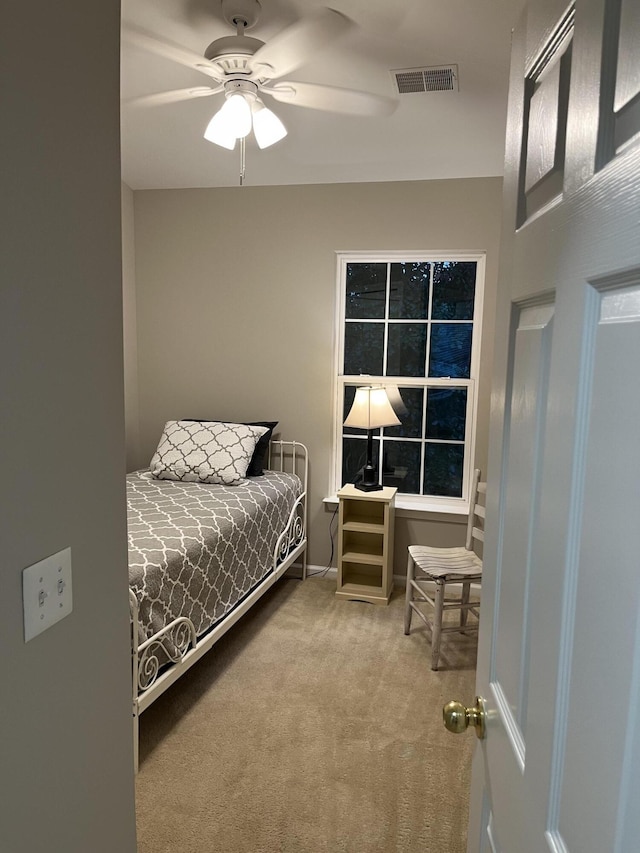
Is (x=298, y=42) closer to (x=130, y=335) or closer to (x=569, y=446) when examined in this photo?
(x=569, y=446)

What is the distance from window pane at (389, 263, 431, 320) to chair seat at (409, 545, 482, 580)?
1.53m

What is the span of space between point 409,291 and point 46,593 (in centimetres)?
351

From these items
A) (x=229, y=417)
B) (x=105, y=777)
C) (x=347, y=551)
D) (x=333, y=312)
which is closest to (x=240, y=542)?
(x=347, y=551)

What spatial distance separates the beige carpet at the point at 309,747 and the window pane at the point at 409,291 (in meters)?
1.96

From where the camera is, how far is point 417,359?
4.20 meters

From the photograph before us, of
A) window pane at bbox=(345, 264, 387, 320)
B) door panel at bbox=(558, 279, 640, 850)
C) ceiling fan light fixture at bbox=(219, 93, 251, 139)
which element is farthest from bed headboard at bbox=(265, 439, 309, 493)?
door panel at bbox=(558, 279, 640, 850)

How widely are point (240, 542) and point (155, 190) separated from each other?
2.62 m

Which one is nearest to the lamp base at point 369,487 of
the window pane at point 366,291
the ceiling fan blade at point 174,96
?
the window pane at point 366,291

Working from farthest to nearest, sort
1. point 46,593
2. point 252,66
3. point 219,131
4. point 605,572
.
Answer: point 219,131
point 252,66
point 46,593
point 605,572

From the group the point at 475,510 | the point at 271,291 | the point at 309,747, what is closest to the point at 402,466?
the point at 475,510

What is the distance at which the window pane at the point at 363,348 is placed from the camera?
4.25 meters

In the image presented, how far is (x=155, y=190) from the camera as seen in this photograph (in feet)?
14.5

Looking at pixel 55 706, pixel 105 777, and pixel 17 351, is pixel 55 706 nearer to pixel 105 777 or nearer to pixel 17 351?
pixel 105 777

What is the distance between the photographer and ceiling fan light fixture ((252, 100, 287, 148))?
2.66 m
